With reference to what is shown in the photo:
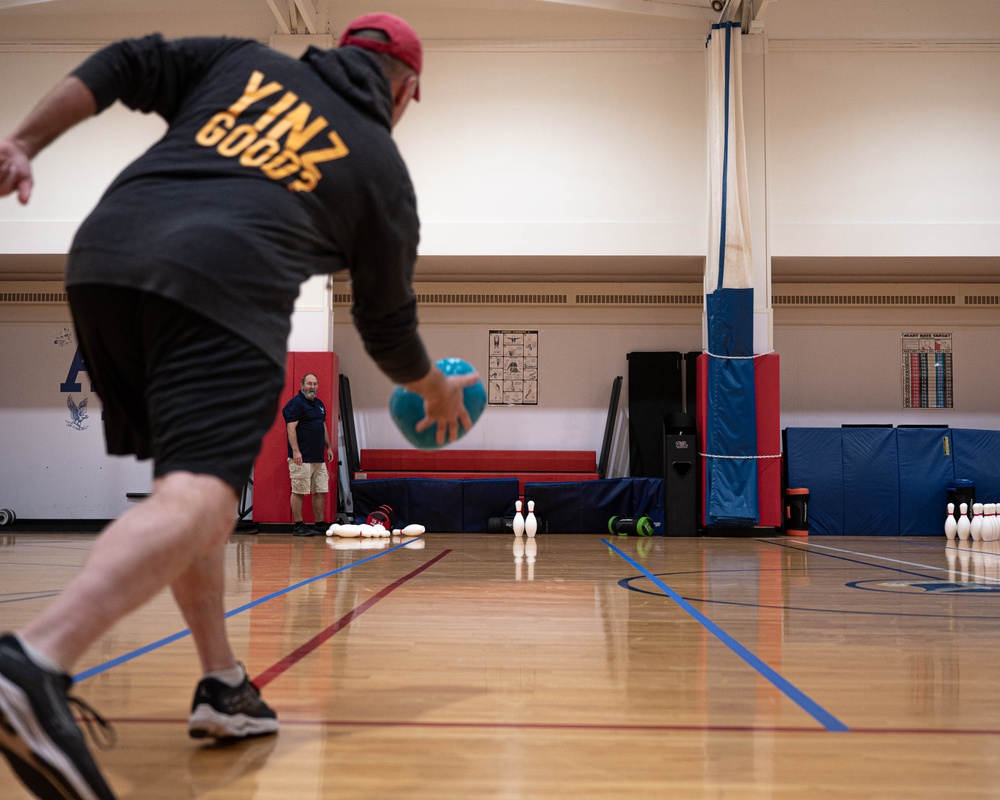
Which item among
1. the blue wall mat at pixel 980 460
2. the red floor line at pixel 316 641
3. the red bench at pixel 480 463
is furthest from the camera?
the red bench at pixel 480 463

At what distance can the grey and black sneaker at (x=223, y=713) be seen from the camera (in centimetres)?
164

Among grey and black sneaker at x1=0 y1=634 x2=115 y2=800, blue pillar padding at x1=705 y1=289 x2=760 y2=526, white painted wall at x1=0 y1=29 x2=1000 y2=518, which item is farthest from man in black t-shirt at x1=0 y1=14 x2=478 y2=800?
white painted wall at x1=0 y1=29 x2=1000 y2=518

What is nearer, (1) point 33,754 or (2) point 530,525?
(1) point 33,754

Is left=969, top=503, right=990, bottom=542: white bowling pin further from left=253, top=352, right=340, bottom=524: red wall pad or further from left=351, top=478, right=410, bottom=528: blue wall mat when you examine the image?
left=253, top=352, right=340, bottom=524: red wall pad

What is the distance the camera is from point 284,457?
1034 centimetres

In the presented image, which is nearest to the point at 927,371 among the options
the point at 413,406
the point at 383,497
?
the point at 383,497

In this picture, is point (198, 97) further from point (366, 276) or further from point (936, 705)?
point (936, 705)

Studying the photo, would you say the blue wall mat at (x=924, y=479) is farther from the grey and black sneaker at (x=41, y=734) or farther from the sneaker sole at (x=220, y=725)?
the grey and black sneaker at (x=41, y=734)

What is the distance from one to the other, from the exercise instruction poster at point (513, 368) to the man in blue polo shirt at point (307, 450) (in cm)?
313

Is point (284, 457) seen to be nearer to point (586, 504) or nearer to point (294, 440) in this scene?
point (294, 440)

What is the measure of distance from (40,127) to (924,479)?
11.1 m

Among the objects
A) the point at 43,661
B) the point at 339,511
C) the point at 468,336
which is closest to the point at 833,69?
the point at 468,336

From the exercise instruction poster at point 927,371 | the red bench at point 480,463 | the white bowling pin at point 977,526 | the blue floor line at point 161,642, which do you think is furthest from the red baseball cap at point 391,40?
the exercise instruction poster at point 927,371

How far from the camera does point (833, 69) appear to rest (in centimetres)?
1084
